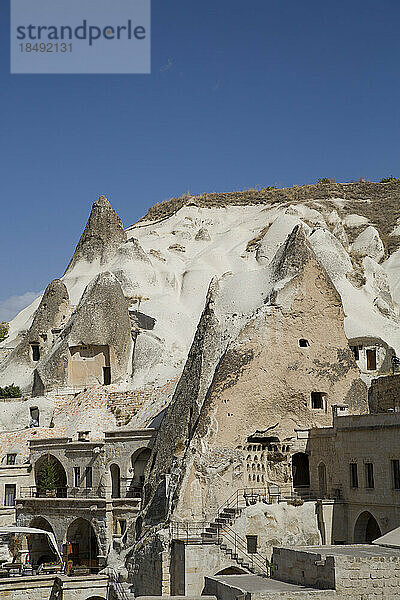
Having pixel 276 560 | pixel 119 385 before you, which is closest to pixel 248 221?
pixel 119 385

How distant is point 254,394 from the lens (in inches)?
1692

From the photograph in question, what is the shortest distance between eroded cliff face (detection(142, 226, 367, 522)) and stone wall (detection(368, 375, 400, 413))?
167 cm

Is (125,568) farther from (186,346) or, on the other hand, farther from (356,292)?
(356,292)

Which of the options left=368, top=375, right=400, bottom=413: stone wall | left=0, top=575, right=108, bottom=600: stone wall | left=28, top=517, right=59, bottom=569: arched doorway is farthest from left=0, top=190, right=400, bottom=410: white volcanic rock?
left=0, top=575, right=108, bottom=600: stone wall

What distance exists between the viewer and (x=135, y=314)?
70500mm

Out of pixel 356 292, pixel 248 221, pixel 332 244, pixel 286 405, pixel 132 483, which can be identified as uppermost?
pixel 248 221

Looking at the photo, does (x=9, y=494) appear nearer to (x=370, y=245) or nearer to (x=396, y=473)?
(x=396, y=473)

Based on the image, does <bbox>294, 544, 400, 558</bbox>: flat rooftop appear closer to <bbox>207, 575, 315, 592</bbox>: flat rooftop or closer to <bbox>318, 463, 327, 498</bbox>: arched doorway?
<bbox>207, 575, 315, 592</bbox>: flat rooftop

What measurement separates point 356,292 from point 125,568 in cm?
3939

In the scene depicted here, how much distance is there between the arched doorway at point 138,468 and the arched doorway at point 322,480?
11.7m

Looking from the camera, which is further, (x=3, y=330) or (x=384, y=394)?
(x=3, y=330)

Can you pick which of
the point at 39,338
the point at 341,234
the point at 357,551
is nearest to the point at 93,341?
the point at 39,338

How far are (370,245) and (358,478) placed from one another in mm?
55252

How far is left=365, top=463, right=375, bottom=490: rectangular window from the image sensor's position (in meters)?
37.0
